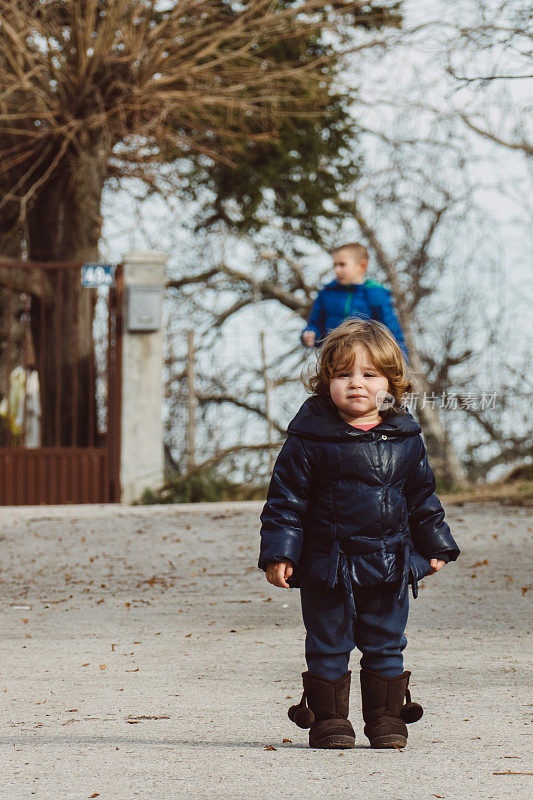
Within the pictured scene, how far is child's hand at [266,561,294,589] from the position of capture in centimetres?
341

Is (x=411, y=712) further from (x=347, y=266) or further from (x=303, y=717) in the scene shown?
(x=347, y=266)

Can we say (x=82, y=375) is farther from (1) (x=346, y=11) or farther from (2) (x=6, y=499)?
(1) (x=346, y=11)

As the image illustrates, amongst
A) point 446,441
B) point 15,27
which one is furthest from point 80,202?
point 446,441

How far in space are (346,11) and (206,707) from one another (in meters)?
12.4

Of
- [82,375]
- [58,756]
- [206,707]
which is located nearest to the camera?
[58,756]

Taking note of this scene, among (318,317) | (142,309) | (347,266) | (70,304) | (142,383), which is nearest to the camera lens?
(347,266)

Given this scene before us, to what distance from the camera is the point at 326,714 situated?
137 inches

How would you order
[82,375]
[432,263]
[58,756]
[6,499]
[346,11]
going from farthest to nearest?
[432,263] → [346,11] → [82,375] → [6,499] → [58,756]

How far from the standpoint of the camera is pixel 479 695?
412 centimetres

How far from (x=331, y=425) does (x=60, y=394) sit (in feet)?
31.8

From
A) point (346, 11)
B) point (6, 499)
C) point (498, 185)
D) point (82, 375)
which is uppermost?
point (346, 11)

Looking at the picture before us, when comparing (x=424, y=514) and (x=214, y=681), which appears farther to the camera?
(x=214, y=681)

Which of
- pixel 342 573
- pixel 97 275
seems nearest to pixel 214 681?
pixel 342 573

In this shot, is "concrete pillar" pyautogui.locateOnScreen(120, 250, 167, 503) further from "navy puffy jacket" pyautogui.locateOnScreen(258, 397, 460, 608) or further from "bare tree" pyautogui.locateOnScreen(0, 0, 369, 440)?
"navy puffy jacket" pyautogui.locateOnScreen(258, 397, 460, 608)
